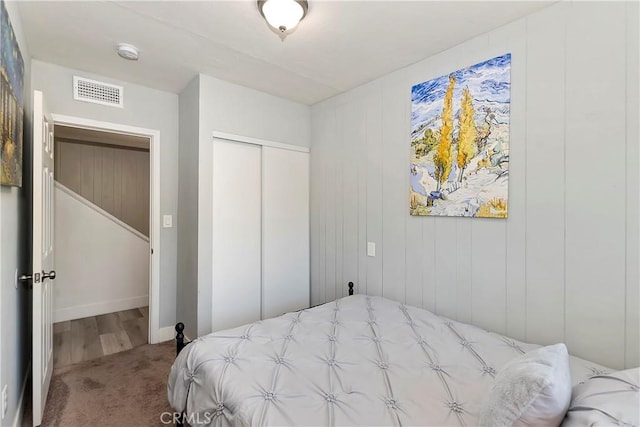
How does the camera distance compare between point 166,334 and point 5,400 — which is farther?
point 166,334

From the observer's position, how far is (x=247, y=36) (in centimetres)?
208

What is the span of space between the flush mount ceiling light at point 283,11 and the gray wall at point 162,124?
5.83 feet

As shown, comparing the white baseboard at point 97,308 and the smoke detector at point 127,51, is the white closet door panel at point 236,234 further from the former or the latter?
the white baseboard at point 97,308

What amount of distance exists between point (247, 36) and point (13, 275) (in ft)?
6.67

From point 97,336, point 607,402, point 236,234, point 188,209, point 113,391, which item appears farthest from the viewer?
point 97,336

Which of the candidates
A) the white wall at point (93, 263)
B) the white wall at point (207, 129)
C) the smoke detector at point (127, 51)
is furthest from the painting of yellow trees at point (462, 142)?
the white wall at point (93, 263)

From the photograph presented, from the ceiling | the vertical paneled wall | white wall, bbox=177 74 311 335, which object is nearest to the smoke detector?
the ceiling

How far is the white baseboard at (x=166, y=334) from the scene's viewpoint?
3.00 meters

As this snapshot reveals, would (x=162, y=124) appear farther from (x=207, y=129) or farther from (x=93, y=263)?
(x=93, y=263)

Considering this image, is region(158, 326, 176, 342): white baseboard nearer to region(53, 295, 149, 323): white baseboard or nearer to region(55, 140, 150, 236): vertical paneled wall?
region(53, 295, 149, 323): white baseboard

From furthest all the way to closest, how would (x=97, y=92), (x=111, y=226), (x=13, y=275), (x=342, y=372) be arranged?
(x=111, y=226) → (x=97, y=92) → (x=13, y=275) → (x=342, y=372)

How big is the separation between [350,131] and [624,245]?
6.92 ft

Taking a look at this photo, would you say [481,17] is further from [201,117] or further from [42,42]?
[42,42]

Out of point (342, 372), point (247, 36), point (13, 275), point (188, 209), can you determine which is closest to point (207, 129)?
point (188, 209)
